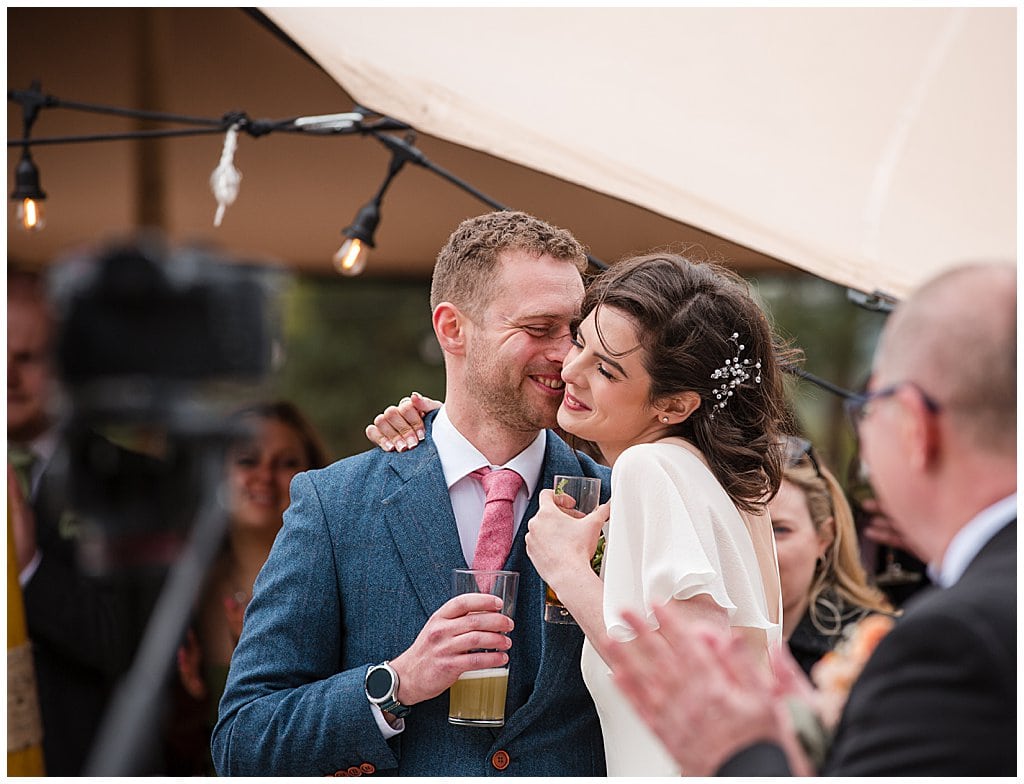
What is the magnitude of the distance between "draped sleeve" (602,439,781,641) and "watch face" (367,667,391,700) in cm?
50

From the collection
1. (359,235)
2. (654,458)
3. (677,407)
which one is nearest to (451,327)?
(677,407)

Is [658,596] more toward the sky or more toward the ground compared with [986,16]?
more toward the ground

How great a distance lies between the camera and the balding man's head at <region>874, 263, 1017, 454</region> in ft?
5.74

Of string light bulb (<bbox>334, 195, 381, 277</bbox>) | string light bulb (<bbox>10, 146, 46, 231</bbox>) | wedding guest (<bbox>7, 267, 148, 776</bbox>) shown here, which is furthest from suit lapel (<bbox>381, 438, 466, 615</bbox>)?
string light bulb (<bbox>10, 146, 46, 231</bbox>)

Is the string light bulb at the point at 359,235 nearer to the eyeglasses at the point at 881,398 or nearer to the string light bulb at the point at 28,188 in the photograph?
the string light bulb at the point at 28,188

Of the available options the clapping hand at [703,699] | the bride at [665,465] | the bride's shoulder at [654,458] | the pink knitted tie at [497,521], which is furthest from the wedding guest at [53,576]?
the clapping hand at [703,699]

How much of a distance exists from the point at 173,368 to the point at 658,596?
102cm

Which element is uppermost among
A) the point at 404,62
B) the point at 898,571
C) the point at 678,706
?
the point at 404,62

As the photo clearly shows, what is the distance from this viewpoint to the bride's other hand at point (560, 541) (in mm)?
2547

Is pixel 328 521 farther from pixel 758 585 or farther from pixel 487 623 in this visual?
pixel 758 585

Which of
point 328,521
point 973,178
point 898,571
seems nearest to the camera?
point 328,521

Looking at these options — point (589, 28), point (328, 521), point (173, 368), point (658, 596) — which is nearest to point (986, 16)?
point (589, 28)

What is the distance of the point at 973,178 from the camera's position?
3730mm

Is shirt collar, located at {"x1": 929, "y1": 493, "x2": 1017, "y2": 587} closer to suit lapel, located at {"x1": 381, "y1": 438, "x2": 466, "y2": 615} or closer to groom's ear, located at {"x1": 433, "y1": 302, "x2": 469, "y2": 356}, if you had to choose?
suit lapel, located at {"x1": 381, "y1": 438, "x2": 466, "y2": 615}
